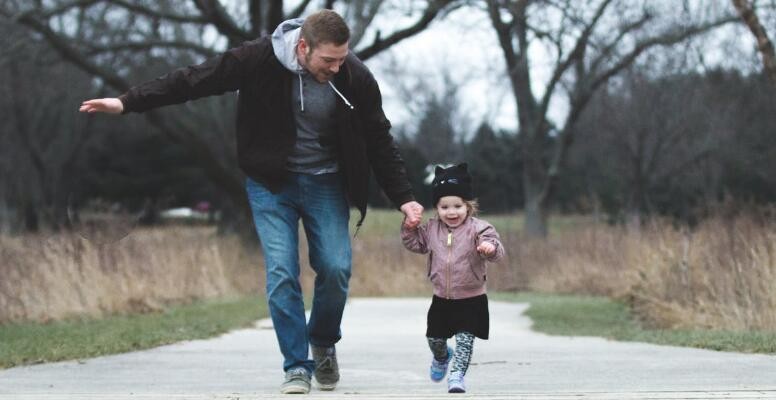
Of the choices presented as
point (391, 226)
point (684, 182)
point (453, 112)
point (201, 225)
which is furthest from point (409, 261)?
point (453, 112)

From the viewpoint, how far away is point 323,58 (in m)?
5.40

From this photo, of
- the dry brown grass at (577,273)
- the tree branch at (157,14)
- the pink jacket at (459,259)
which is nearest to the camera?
the pink jacket at (459,259)

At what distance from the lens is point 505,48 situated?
26.5 meters

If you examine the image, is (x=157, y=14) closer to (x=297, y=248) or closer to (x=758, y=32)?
(x=758, y=32)

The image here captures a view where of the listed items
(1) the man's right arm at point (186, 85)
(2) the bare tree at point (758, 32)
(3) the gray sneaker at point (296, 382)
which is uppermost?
(2) the bare tree at point (758, 32)

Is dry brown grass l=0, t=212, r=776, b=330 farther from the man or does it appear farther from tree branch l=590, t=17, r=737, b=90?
the man

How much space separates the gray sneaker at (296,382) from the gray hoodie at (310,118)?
3.12 feet

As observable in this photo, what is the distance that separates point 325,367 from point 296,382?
467mm

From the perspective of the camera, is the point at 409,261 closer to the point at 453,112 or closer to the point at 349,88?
the point at 349,88

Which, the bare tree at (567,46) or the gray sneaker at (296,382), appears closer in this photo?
the gray sneaker at (296,382)

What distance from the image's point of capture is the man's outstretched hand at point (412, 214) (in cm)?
588

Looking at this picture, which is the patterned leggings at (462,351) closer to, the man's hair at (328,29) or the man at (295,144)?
the man at (295,144)

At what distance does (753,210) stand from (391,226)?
13808mm

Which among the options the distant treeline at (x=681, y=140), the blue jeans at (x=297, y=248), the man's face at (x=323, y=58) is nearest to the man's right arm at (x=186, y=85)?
the man's face at (x=323, y=58)
